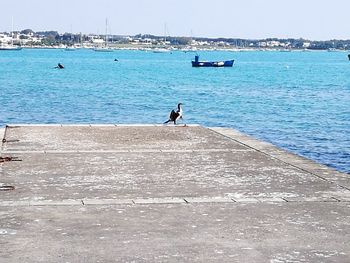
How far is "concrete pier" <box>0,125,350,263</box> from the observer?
897 cm

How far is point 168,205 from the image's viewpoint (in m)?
11.4

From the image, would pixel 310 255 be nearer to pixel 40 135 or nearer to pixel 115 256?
pixel 115 256

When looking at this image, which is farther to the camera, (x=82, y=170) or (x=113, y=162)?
(x=113, y=162)

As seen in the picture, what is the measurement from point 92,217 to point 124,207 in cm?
82

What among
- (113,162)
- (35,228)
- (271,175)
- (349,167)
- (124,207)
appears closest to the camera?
(35,228)

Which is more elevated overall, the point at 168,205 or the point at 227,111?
the point at 168,205

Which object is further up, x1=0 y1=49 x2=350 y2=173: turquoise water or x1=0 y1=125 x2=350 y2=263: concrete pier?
x1=0 y1=125 x2=350 y2=263: concrete pier

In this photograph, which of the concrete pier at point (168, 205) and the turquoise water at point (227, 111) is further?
the turquoise water at point (227, 111)

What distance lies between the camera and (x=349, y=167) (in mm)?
24734

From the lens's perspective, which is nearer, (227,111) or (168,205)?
(168,205)

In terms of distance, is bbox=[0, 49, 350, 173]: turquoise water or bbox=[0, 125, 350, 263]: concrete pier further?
bbox=[0, 49, 350, 173]: turquoise water

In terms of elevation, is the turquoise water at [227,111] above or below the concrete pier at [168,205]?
below

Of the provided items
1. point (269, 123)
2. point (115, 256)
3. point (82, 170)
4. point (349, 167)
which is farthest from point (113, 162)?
point (269, 123)

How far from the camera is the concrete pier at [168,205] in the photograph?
8.97 metres
